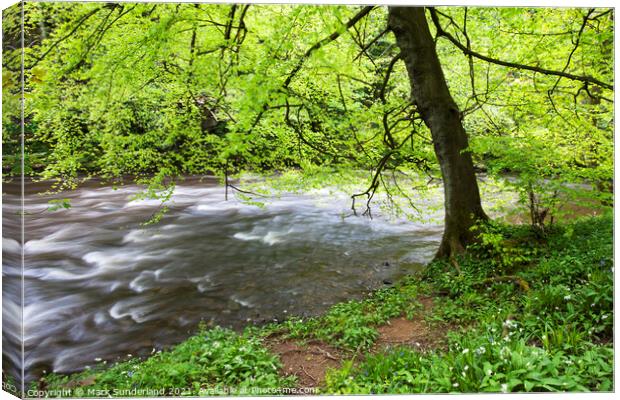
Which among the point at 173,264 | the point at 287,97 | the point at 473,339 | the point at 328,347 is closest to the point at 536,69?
the point at 287,97

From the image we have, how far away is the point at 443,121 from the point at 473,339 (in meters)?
2.35

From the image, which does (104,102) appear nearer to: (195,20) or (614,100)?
(195,20)

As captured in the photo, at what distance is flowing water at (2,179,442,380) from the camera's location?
11.0 ft

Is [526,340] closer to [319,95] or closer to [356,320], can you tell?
[356,320]

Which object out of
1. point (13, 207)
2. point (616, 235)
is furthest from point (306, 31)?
point (616, 235)

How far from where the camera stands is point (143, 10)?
337cm

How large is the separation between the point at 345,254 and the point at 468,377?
3.42 meters

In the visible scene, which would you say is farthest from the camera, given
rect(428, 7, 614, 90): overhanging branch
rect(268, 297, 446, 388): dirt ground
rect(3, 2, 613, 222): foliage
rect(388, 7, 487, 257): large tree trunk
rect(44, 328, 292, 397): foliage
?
rect(388, 7, 487, 257): large tree trunk

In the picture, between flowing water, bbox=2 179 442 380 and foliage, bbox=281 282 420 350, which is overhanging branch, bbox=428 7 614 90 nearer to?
flowing water, bbox=2 179 442 380

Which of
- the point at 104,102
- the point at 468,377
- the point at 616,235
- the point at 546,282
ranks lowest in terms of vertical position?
the point at 468,377

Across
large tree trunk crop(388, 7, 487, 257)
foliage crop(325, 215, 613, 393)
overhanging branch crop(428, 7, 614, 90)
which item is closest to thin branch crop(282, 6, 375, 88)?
large tree trunk crop(388, 7, 487, 257)

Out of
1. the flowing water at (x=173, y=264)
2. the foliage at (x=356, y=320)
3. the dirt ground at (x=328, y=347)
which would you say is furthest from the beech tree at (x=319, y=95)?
the dirt ground at (x=328, y=347)

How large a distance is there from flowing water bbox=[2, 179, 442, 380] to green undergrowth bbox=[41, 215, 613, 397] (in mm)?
401

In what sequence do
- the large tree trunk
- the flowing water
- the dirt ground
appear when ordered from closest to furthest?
the dirt ground, the flowing water, the large tree trunk
